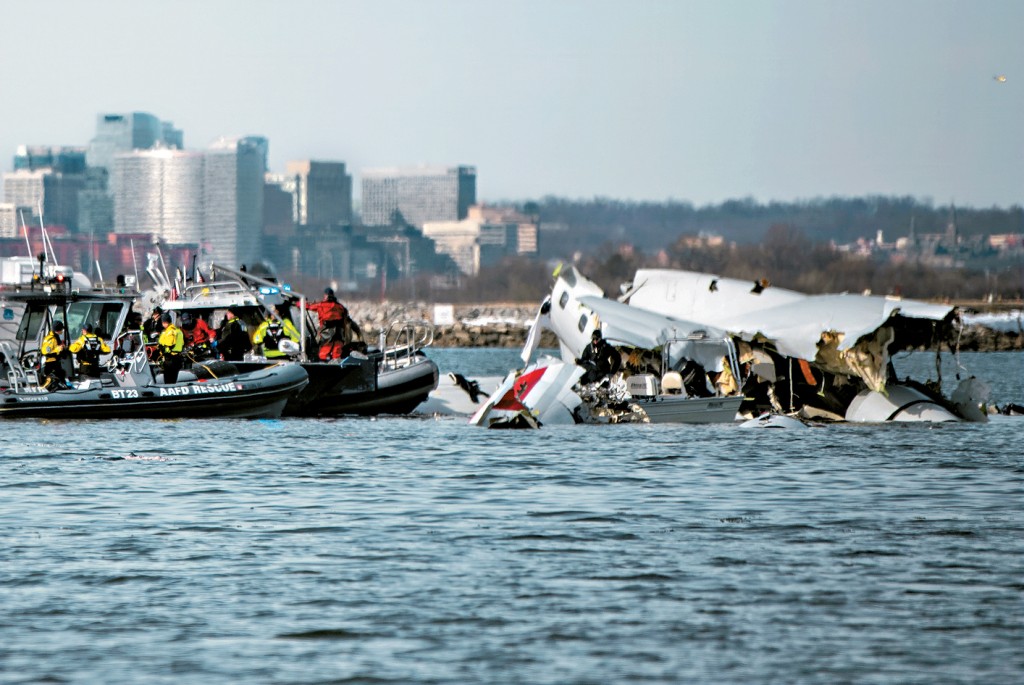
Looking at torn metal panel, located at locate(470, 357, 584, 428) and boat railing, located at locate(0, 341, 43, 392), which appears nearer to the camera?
boat railing, located at locate(0, 341, 43, 392)

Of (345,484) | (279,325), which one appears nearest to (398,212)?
(279,325)

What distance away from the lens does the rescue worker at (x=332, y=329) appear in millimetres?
30000

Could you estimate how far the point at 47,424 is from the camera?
2652cm

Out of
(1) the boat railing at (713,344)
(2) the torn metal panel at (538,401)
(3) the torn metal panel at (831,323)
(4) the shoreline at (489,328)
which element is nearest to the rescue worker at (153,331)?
(2) the torn metal panel at (538,401)

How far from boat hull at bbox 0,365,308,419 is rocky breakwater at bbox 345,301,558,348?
72.7 meters

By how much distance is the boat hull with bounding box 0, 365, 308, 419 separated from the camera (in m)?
25.2

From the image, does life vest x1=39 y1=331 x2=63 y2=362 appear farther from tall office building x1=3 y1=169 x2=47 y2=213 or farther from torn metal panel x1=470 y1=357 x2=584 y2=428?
tall office building x1=3 y1=169 x2=47 y2=213

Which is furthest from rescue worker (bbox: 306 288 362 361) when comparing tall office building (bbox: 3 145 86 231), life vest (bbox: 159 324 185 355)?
tall office building (bbox: 3 145 86 231)

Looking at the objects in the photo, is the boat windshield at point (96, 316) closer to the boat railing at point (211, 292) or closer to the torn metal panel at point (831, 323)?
the boat railing at point (211, 292)

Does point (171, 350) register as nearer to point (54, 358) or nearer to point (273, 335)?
point (54, 358)

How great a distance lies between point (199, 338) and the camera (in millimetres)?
30266

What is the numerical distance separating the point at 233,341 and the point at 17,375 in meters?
5.36

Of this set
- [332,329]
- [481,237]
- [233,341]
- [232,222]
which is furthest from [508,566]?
[232,222]

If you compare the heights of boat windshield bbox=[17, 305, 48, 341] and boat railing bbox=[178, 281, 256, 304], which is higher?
boat railing bbox=[178, 281, 256, 304]
